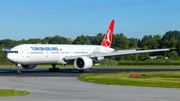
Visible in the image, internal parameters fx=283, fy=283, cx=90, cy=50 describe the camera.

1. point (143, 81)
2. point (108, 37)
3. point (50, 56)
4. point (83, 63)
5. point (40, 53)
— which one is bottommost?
point (143, 81)

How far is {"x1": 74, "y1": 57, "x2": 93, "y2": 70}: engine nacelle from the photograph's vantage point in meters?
44.7

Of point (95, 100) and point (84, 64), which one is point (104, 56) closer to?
point (84, 64)

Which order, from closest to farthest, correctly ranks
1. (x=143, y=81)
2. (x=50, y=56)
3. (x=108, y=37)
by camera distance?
(x=143, y=81) < (x=50, y=56) < (x=108, y=37)

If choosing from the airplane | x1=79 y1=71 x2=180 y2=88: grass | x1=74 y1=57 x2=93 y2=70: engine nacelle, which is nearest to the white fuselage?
the airplane

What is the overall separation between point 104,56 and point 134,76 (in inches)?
665

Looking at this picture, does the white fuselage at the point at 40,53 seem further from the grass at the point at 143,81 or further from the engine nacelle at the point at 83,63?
the grass at the point at 143,81

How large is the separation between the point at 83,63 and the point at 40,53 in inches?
276

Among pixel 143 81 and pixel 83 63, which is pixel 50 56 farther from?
pixel 143 81

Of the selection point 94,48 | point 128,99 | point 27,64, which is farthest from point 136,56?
point 128,99

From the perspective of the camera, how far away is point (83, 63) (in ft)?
149

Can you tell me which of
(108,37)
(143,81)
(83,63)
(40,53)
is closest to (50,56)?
(40,53)

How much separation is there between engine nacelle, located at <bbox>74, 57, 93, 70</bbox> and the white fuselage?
→ 302 cm

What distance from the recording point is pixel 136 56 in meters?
108

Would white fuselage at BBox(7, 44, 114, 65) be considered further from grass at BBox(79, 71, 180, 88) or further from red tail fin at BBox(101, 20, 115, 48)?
grass at BBox(79, 71, 180, 88)
